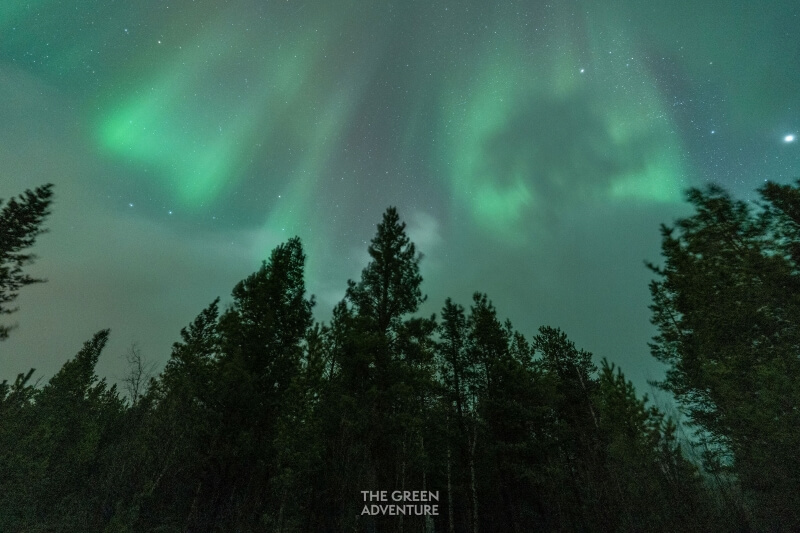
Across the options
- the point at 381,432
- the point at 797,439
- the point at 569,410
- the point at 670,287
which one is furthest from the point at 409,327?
the point at 670,287

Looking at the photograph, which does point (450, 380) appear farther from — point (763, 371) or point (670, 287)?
point (670, 287)

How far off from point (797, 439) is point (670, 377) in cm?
1530

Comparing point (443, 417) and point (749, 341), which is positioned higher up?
point (749, 341)

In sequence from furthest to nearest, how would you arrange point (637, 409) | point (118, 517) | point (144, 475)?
point (637, 409) → point (144, 475) → point (118, 517)

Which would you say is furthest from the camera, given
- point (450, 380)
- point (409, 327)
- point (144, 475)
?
point (450, 380)

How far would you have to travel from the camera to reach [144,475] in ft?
37.8

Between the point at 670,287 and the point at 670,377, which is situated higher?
the point at 670,287

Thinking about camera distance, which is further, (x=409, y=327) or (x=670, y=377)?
(x=670, y=377)

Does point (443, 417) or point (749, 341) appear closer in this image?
point (749, 341)

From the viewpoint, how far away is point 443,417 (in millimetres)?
22094

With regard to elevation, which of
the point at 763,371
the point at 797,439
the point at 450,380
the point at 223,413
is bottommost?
the point at 797,439

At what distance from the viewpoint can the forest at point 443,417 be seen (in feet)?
35.6

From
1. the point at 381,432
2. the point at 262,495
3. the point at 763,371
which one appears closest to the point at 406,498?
the point at 381,432

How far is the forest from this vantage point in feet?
35.6
